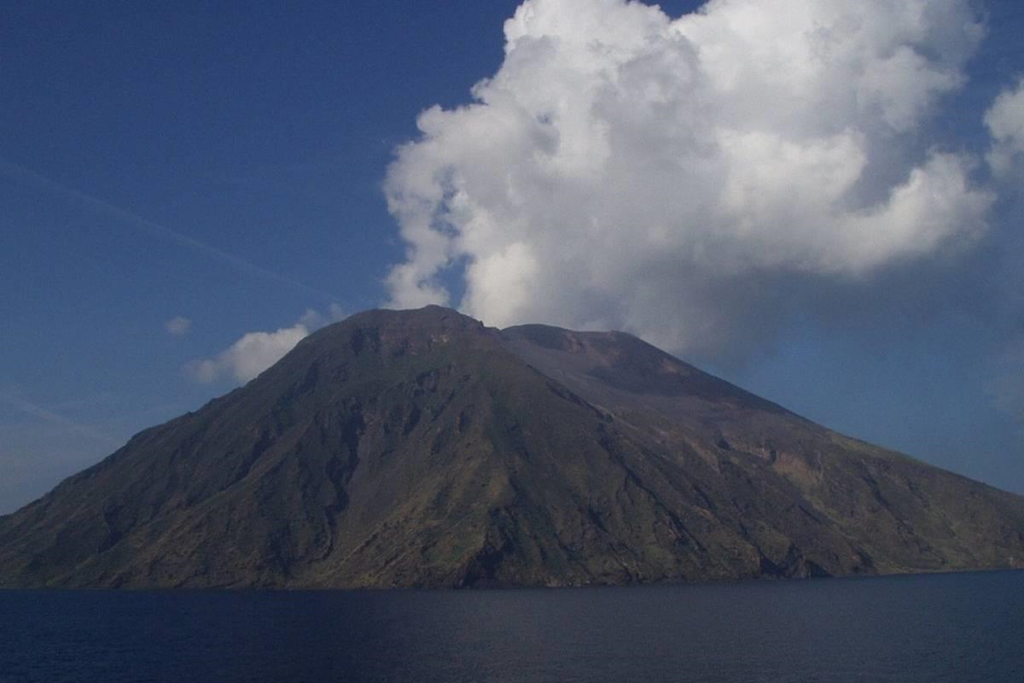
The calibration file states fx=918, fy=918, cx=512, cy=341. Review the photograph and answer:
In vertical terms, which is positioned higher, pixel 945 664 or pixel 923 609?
pixel 923 609

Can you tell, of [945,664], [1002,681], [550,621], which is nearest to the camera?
[1002,681]

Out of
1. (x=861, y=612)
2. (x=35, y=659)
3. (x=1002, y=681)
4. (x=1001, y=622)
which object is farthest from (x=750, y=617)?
(x=35, y=659)

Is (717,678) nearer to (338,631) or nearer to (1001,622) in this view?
(338,631)

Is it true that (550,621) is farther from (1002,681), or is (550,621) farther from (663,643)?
(1002,681)

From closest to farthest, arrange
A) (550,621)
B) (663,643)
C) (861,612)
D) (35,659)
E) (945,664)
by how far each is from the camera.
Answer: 1. (945,664)
2. (35,659)
3. (663,643)
4. (550,621)
5. (861,612)

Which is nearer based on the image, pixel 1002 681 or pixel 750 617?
Result: pixel 1002 681

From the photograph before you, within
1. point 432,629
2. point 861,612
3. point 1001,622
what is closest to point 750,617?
point 861,612
